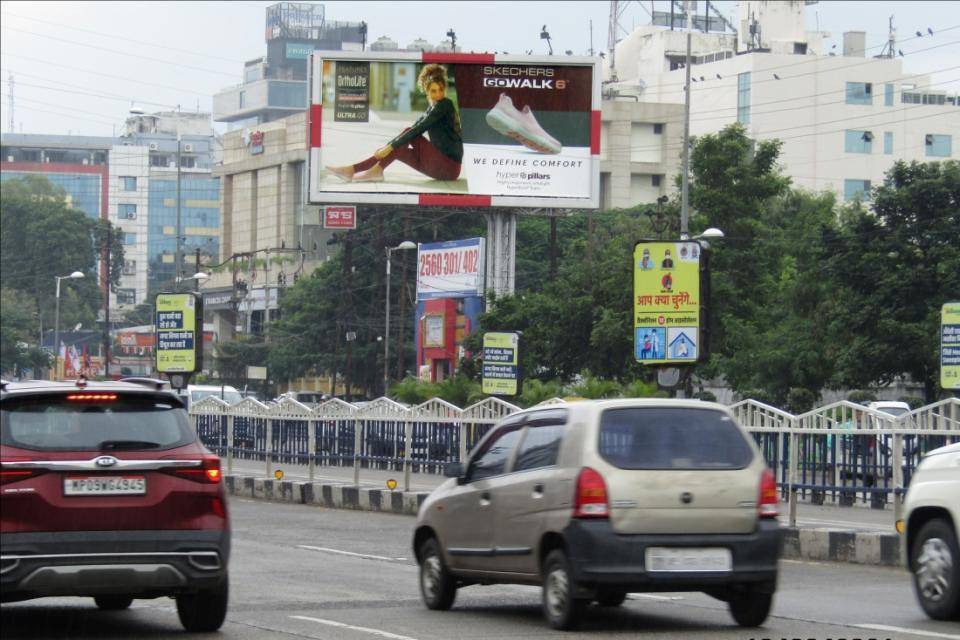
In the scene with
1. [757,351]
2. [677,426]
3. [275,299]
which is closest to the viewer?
[677,426]

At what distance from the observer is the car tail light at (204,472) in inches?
412

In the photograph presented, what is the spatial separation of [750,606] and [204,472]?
3.62m

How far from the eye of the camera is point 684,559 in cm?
1093

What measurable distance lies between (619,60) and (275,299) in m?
35.7

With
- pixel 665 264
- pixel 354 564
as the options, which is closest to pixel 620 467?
pixel 354 564

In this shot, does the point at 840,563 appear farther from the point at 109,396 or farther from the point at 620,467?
the point at 109,396

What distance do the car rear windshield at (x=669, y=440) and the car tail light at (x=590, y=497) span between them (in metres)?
0.17

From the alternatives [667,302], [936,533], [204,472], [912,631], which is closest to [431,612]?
[204,472]

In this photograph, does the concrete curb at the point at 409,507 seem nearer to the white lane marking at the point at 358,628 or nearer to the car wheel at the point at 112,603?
the white lane marking at the point at 358,628

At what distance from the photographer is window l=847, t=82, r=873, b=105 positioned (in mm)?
114125

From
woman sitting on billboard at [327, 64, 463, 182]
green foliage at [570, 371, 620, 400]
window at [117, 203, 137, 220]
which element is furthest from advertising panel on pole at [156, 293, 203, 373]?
window at [117, 203, 137, 220]

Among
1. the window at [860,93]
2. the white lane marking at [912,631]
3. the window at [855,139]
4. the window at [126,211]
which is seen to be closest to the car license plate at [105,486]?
the white lane marking at [912,631]

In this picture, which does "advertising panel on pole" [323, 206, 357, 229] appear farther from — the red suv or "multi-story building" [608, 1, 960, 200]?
the red suv

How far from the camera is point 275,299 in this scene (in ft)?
374
